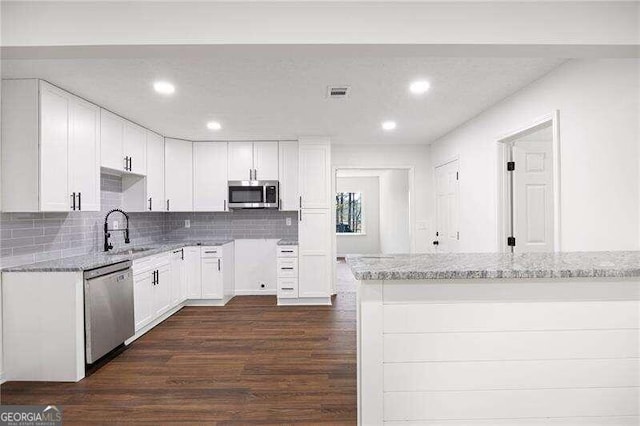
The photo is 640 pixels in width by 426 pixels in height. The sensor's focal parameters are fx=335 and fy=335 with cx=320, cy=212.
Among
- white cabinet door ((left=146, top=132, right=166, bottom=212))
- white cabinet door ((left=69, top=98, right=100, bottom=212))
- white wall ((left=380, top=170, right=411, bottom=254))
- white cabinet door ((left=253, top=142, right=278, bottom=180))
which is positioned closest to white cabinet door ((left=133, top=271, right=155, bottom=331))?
white cabinet door ((left=69, top=98, right=100, bottom=212))

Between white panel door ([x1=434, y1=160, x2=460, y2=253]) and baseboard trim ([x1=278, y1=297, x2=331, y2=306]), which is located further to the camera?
baseboard trim ([x1=278, y1=297, x2=331, y2=306])

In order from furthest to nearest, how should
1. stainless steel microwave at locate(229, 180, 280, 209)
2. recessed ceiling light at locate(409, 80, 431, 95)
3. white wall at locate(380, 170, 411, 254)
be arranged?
white wall at locate(380, 170, 411, 254) < stainless steel microwave at locate(229, 180, 280, 209) < recessed ceiling light at locate(409, 80, 431, 95)

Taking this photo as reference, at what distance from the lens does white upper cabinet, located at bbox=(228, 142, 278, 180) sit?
516 centimetres

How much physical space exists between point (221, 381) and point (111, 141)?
2.74 metres

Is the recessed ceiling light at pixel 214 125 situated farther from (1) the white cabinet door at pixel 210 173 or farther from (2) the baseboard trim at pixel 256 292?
(2) the baseboard trim at pixel 256 292

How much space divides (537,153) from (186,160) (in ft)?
14.9

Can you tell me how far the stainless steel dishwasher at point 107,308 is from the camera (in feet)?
9.03

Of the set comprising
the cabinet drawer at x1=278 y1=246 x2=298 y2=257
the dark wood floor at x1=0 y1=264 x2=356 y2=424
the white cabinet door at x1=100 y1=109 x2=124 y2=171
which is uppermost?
the white cabinet door at x1=100 y1=109 x2=124 y2=171

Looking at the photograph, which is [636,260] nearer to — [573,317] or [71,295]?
[573,317]

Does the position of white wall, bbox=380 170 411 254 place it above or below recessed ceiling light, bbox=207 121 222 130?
below

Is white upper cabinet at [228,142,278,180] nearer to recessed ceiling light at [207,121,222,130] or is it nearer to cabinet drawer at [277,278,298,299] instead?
recessed ceiling light at [207,121,222,130]

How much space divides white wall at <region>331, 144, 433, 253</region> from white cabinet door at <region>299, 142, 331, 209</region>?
1.99 ft
